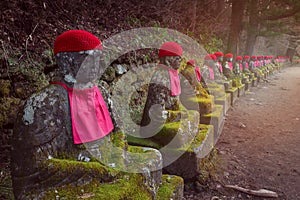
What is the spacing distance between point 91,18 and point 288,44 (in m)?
39.0

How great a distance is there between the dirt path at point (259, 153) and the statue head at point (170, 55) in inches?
63.5

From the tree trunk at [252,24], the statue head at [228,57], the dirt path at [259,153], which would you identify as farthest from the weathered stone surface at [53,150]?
the tree trunk at [252,24]

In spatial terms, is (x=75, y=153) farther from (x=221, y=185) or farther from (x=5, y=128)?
(x=221, y=185)

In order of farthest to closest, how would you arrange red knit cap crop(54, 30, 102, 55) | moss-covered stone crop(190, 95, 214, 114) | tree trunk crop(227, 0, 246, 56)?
1. tree trunk crop(227, 0, 246, 56)
2. moss-covered stone crop(190, 95, 214, 114)
3. red knit cap crop(54, 30, 102, 55)

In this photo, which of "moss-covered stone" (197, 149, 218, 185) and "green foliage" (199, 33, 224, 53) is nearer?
"moss-covered stone" (197, 149, 218, 185)

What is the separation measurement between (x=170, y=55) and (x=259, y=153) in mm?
2632

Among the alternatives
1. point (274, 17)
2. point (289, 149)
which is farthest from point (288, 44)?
point (289, 149)

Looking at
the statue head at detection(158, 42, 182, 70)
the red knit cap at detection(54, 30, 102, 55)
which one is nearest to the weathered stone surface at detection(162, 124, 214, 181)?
the statue head at detection(158, 42, 182, 70)

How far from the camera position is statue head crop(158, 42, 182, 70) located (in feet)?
9.64

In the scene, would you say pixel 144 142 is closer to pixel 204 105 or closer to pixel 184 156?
pixel 184 156

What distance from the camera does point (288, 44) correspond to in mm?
37156

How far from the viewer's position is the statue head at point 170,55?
2.94m

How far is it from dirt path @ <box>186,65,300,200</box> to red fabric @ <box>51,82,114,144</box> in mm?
1875

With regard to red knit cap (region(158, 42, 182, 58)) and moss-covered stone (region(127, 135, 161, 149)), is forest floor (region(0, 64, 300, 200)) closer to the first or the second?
moss-covered stone (region(127, 135, 161, 149))
